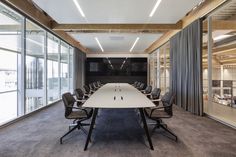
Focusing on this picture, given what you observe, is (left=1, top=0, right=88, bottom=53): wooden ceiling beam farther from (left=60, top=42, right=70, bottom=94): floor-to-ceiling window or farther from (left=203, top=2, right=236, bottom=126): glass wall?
(left=203, top=2, right=236, bottom=126): glass wall

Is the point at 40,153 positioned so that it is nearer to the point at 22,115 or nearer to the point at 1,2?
the point at 22,115

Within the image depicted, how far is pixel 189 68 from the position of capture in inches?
216

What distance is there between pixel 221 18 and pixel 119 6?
3522mm

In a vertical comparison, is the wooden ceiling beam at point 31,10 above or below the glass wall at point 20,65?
above

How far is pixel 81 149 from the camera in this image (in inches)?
110

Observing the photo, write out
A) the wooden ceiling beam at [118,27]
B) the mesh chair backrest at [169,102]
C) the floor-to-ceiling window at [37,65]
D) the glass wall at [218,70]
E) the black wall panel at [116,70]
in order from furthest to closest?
the black wall panel at [116,70] < the wooden ceiling beam at [118,27] < the floor-to-ceiling window at [37,65] < the glass wall at [218,70] < the mesh chair backrest at [169,102]

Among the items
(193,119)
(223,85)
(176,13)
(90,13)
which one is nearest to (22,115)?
(90,13)

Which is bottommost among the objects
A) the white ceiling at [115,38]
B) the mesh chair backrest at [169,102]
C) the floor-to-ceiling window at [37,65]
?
the mesh chair backrest at [169,102]

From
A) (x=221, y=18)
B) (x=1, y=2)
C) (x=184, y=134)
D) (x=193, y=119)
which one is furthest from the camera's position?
(x=221, y=18)

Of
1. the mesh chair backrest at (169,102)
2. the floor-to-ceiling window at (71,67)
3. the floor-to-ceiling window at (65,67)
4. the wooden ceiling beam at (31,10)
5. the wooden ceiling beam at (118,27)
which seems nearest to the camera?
the mesh chair backrest at (169,102)

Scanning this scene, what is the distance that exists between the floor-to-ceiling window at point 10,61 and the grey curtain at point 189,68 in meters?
4.55

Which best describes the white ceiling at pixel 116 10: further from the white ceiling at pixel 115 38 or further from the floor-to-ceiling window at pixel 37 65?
the white ceiling at pixel 115 38

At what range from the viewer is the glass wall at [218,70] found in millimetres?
4852

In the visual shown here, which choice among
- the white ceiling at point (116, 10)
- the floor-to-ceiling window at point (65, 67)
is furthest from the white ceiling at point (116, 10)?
the floor-to-ceiling window at point (65, 67)
